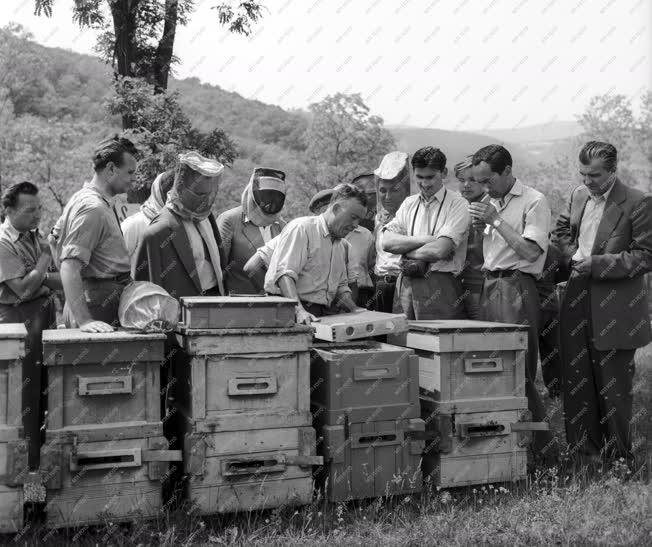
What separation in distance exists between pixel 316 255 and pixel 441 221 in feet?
4.08

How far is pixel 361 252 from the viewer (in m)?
6.59

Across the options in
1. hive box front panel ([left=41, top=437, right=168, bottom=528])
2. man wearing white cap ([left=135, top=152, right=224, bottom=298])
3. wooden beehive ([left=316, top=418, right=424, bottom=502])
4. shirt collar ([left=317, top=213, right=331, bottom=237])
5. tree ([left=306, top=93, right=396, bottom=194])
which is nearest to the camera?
hive box front panel ([left=41, top=437, right=168, bottom=528])

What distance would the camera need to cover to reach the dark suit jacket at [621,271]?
517 cm

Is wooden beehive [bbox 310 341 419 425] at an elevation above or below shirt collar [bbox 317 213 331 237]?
below

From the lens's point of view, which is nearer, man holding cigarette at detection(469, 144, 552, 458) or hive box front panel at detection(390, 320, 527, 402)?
hive box front panel at detection(390, 320, 527, 402)

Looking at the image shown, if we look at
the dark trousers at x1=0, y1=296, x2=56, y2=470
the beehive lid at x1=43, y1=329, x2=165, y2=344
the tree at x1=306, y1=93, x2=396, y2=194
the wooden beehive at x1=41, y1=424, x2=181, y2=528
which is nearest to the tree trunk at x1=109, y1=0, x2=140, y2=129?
the dark trousers at x1=0, y1=296, x2=56, y2=470

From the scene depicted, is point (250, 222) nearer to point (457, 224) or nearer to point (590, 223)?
point (457, 224)

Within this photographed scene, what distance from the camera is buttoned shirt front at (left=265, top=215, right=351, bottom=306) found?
4.91 metres

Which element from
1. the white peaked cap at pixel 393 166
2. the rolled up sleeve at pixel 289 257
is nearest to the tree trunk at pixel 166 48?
the white peaked cap at pixel 393 166

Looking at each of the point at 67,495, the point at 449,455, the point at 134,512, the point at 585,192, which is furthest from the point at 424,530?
the point at 585,192

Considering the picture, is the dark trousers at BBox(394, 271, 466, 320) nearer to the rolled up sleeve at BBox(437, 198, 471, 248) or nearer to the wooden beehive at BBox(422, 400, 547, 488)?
the rolled up sleeve at BBox(437, 198, 471, 248)

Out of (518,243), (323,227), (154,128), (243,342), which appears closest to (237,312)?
(243,342)

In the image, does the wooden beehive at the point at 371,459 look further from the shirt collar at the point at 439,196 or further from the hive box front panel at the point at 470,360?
the shirt collar at the point at 439,196

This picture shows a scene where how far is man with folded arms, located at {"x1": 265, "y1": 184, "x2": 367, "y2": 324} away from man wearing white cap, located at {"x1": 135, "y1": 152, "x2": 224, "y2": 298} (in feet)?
1.82
